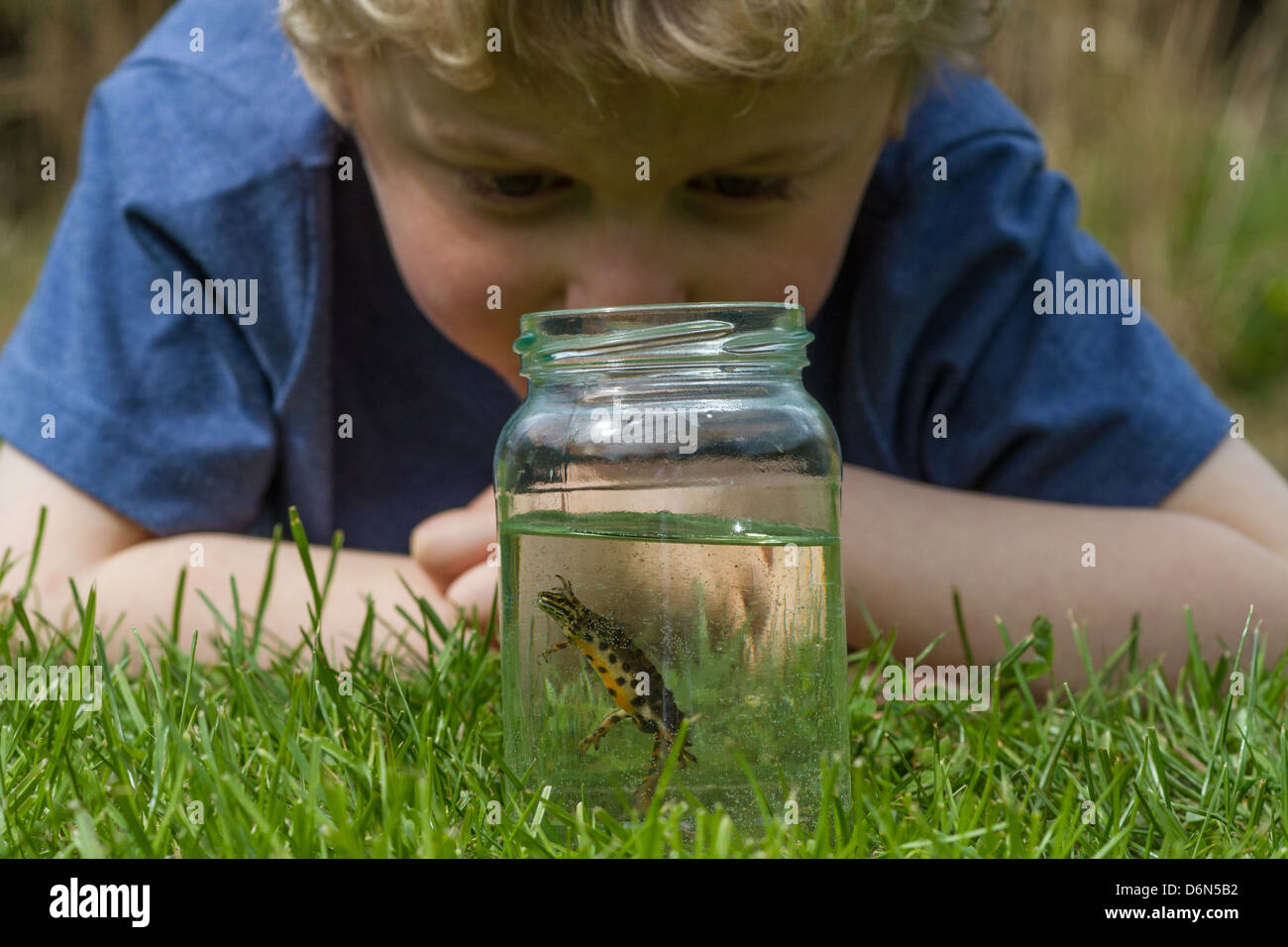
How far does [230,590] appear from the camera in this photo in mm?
1623

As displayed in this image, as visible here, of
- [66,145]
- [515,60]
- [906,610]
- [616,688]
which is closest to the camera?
[616,688]

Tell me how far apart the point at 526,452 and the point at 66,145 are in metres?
4.82

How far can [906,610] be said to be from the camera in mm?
1491

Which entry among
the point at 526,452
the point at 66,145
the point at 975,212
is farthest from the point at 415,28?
the point at 66,145

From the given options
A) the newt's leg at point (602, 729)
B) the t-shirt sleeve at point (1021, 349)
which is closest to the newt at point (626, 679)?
the newt's leg at point (602, 729)

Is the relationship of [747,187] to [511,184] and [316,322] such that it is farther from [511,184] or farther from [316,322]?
[316,322]

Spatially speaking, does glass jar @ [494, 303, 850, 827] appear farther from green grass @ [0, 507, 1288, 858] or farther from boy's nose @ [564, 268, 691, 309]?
boy's nose @ [564, 268, 691, 309]

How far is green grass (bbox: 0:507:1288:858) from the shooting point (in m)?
0.82

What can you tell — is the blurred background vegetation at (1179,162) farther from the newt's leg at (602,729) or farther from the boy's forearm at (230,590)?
the newt's leg at (602,729)

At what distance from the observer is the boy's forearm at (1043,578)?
4.90ft

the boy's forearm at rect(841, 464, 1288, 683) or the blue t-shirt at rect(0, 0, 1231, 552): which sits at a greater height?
the blue t-shirt at rect(0, 0, 1231, 552)

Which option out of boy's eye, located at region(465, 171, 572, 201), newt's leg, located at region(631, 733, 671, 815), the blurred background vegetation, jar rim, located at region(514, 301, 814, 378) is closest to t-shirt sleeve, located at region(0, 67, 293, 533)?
boy's eye, located at region(465, 171, 572, 201)

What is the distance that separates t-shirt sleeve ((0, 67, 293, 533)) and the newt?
105 cm
